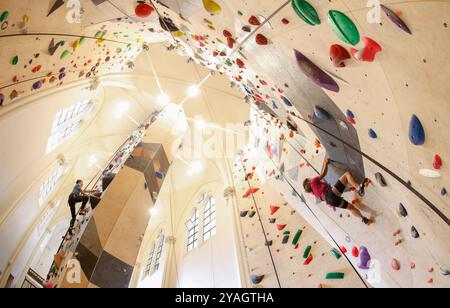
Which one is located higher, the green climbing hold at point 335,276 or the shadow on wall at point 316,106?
the shadow on wall at point 316,106

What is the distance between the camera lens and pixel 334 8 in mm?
1740

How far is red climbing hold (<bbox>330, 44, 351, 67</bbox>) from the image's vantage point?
1.90 metres

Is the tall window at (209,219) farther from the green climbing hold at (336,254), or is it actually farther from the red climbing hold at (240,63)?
the red climbing hold at (240,63)

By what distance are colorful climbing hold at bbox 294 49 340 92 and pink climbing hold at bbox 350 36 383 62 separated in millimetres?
437

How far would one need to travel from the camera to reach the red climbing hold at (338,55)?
1898 millimetres

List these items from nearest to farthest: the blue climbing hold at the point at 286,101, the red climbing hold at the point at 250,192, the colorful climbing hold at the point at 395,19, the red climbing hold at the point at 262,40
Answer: the colorful climbing hold at the point at 395,19 < the red climbing hold at the point at 262,40 < the blue climbing hold at the point at 286,101 < the red climbing hold at the point at 250,192

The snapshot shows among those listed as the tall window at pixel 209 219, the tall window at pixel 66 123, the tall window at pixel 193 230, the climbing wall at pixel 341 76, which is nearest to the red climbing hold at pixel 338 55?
the climbing wall at pixel 341 76

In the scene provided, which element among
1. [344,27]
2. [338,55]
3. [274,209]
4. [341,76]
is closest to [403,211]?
[341,76]

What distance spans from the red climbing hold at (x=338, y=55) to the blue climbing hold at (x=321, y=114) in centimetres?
78

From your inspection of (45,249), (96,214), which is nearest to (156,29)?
(96,214)

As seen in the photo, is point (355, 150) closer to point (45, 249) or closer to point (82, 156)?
point (82, 156)

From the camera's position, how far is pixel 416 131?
1.75 meters

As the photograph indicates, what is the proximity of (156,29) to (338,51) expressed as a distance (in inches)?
154

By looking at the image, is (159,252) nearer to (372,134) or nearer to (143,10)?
(143,10)
